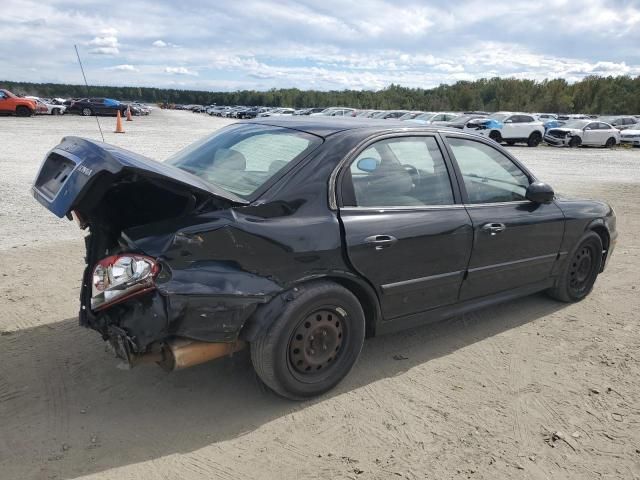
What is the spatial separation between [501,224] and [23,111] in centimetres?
3534

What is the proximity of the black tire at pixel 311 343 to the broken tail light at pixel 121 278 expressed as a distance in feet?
2.34

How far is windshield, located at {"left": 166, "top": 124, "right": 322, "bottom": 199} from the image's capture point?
3219 mm

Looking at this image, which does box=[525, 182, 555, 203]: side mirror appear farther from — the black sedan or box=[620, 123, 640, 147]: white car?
box=[620, 123, 640, 147]: white car

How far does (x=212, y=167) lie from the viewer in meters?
3.52

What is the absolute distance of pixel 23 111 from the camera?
105 ft

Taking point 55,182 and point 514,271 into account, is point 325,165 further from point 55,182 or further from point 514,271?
point 514,271

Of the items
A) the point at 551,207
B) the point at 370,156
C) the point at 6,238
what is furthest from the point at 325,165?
the point at 6,238

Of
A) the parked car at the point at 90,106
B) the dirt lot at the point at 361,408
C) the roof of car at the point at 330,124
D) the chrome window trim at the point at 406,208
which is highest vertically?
the roof of car at the point at 330,124

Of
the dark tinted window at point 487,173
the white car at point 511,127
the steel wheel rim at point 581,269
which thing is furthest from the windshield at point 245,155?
the white car at point 511,127

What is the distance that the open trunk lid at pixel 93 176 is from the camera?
257 cm

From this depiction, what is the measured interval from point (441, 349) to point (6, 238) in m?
5.31

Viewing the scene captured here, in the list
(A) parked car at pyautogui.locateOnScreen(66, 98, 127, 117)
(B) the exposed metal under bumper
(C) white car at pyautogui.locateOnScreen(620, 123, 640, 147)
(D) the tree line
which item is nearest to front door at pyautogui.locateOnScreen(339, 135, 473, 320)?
(B) the exposed metal under bumper

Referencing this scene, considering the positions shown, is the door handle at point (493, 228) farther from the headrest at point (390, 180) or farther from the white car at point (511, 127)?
the white car at point (511, 127)

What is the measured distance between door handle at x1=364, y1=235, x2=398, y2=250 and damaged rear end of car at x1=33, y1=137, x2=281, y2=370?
70 cm
